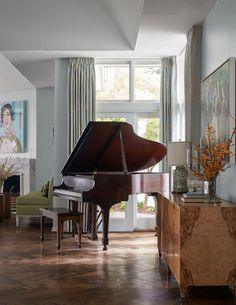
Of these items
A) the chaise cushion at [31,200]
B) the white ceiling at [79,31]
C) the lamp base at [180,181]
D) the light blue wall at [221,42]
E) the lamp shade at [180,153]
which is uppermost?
the white ceiling at [79,31]

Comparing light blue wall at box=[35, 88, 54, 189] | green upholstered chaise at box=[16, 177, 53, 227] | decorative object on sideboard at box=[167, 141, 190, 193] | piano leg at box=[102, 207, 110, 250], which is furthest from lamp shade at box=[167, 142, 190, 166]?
light blue wall at box=[35, 88, 54, 189]

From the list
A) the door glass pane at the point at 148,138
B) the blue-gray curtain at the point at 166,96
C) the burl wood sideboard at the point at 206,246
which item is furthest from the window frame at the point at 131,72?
the burl wood sideboard at the point at 206,246

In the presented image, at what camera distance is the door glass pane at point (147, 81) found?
30.3 feet

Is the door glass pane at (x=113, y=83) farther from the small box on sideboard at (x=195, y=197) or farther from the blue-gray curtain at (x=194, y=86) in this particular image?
the small box on sideboard at (x=195, y=197)

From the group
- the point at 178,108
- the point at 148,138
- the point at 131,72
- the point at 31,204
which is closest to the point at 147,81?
the point at 131,72

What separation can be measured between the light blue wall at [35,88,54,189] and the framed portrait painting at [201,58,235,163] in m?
5.72

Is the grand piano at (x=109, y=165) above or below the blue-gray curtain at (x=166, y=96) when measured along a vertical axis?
below

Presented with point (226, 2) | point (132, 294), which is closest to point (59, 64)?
point (226, 2)

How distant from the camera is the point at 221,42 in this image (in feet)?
18.9

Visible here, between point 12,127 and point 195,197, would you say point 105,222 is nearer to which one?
point 195,197

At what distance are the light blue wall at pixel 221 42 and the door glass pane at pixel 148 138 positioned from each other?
2651 millimetres

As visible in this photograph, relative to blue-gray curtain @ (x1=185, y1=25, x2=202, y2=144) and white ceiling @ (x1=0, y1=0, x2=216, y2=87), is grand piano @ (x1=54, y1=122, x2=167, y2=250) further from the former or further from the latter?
white ceiling @ (x1=0, y1=0, x2=216, y2=87)

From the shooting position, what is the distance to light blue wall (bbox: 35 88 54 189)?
11.6m

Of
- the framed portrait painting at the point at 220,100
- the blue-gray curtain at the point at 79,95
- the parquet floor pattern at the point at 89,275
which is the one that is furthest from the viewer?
the blue-gray curtain at the point at 79,95
